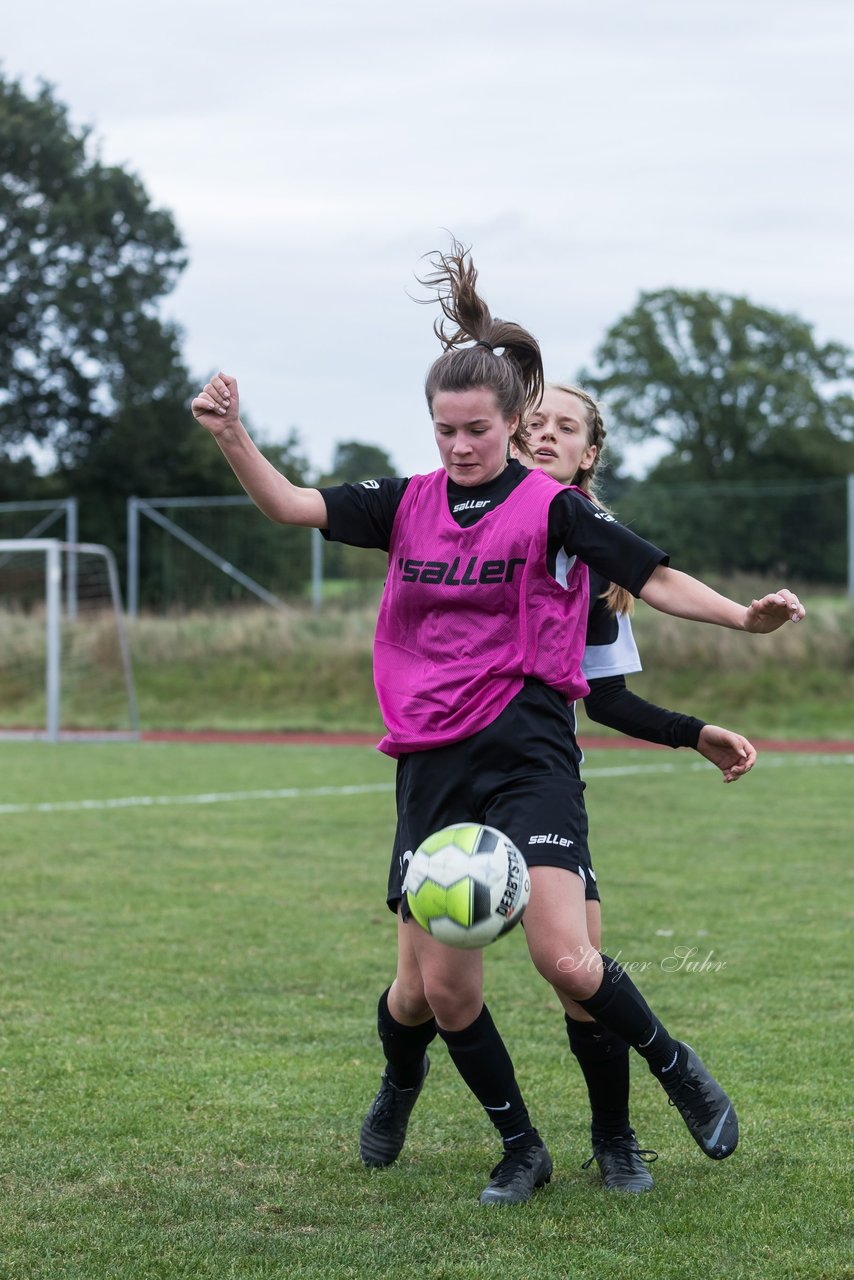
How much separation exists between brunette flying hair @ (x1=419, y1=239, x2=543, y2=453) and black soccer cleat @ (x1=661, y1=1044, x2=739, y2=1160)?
5.33 ft

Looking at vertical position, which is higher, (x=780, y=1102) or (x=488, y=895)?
(x=488, y=895)

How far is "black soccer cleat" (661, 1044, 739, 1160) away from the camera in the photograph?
3564 millimetres

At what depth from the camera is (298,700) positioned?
72.1 ft

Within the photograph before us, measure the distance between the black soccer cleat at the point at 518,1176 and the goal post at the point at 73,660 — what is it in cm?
1589

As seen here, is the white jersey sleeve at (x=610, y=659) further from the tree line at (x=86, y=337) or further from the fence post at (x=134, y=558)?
the tree line at (x=86, y=337)

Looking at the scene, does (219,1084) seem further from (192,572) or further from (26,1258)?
(192,572)

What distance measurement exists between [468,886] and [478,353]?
4.13ft

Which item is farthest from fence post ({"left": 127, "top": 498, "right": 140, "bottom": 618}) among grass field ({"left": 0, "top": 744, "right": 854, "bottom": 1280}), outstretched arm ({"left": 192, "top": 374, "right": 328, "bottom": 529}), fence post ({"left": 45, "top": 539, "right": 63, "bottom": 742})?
outstretched arm ({"left": 192, "top": 374, "right": 328, "bottom": 529})

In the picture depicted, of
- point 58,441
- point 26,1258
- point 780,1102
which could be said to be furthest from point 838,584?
point 58,441

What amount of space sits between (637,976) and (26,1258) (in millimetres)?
3347

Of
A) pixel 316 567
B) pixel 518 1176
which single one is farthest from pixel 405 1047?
pixel 316 567

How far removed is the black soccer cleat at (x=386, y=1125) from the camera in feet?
12.3

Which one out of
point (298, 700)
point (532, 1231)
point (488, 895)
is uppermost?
point (488, 895)

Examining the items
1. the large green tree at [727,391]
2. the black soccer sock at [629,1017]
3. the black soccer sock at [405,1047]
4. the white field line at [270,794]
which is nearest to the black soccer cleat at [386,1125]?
the black soccer sock at [405,1047]
